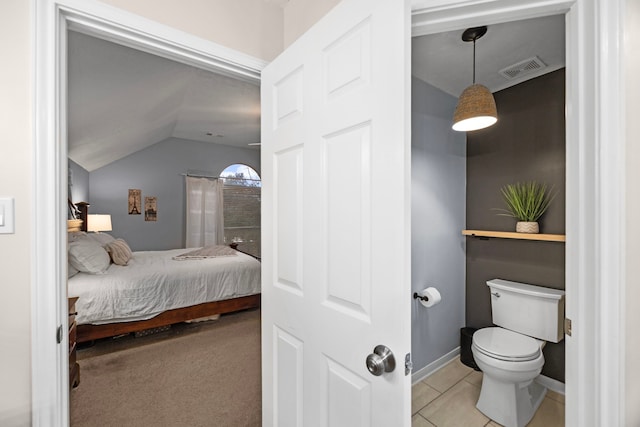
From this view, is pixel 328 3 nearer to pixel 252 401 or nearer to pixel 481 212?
pixel 481 212

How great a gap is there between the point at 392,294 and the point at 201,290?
3.16 m

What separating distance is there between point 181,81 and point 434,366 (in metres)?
3.59

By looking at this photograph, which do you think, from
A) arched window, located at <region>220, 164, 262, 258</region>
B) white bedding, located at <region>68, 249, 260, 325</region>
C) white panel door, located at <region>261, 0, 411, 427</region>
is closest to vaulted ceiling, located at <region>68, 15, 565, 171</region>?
white panel door, located at <region>261, 0, 411, 427</region>

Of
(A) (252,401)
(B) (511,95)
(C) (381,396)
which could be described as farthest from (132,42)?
(B) (511,95)

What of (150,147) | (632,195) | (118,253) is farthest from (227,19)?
(150,147)

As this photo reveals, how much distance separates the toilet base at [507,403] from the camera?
72.4 inches

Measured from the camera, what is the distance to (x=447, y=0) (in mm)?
938

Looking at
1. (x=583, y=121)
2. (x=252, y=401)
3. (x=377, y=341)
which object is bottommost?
(x=252, y=401)

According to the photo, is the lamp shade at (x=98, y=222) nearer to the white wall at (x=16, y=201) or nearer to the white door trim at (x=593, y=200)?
the white wall at (x=16, y=201)

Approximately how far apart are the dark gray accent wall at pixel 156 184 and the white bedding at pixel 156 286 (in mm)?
1574

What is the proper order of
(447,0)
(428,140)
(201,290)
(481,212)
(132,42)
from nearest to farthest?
(447,0), (132,42), (428,140), (481,212), (201,290)

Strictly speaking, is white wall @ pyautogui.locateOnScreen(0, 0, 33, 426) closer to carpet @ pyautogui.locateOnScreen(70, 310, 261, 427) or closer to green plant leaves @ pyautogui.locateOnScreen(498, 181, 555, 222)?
carpet @ pyautogui.locateOnScreen(70, 310, 261, 427)

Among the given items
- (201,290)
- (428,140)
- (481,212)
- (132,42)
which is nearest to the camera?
(132,42)

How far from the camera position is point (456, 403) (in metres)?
2.07
